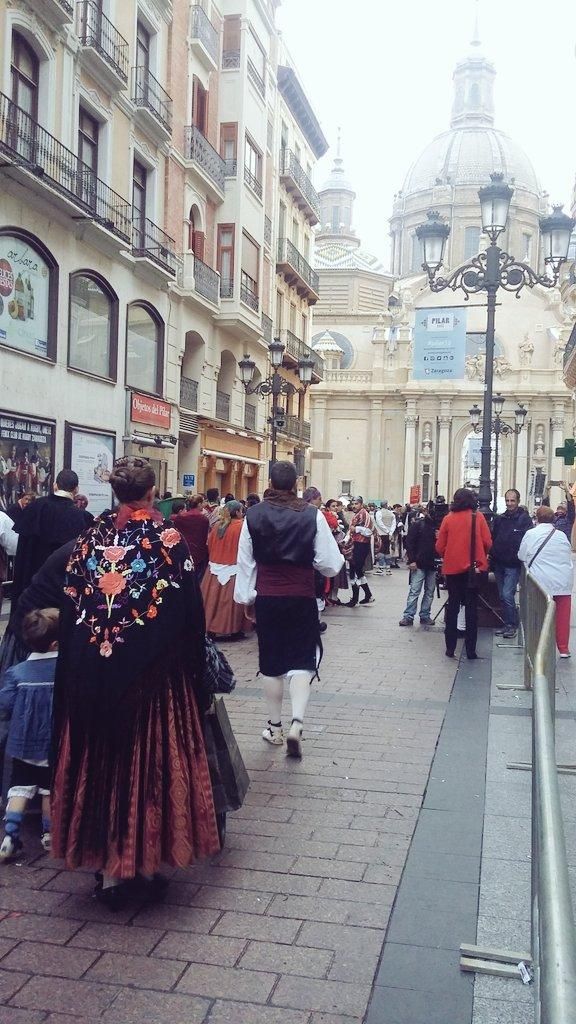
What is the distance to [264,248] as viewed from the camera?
95.2 feet

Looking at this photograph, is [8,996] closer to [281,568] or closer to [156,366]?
[281,568]

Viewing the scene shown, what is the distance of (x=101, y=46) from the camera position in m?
17.3

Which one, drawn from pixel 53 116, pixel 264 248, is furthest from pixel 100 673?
pixel 264 248

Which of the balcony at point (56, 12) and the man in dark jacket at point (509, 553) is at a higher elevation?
the balcony at point (56, 12)

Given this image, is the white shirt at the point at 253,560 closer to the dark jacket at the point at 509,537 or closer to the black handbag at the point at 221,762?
the black handbag at the point at 221,762

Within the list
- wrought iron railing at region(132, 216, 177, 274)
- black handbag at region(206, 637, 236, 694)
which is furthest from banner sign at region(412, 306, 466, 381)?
black handbag at region(206, 637, 236, 694)

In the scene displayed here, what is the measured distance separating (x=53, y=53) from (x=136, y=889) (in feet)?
50.3

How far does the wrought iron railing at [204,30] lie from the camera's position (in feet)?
73.9

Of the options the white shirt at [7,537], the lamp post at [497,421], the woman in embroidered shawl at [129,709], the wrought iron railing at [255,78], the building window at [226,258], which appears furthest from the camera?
the lamp post at [497,421]

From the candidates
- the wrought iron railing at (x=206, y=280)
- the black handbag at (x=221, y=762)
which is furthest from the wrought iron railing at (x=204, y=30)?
the black handbag at (x=221, y=762)

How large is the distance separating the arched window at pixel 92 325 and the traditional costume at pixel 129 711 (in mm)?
13793

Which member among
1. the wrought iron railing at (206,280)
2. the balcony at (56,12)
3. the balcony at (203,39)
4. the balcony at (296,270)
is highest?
the balcony at (203,39)

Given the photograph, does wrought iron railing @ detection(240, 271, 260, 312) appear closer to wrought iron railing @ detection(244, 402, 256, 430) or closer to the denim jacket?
wrought iron railing @ detection(244, 402, 256, 430)

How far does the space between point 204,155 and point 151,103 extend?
11.5 feet
